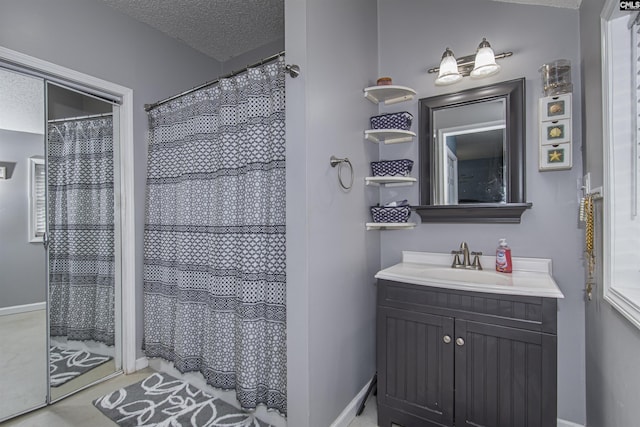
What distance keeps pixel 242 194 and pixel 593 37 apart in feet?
6.22

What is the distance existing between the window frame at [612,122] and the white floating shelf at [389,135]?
3.13 feet

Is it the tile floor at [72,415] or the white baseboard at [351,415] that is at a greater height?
the white baseboard at [351,415]

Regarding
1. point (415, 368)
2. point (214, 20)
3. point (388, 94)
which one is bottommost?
point (415, 368)

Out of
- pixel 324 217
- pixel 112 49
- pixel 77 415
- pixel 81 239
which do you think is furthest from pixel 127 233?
pixel 324 217

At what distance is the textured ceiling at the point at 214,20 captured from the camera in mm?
2264

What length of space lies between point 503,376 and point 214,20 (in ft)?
10.2

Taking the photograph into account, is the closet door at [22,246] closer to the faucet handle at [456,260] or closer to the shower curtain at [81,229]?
the shower curtain at [81,229]

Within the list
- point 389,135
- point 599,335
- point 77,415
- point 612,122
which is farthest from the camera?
point 389,135

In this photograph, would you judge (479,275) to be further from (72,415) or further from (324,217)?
(72,415)

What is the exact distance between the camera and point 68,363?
2.11 meters

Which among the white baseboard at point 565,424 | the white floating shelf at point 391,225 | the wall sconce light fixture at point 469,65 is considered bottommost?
the white baseboard at point 565,424

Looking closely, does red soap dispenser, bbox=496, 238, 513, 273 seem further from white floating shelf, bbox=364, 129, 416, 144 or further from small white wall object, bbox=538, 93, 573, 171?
white floating shelf, bbox=364, 129, 416, 144

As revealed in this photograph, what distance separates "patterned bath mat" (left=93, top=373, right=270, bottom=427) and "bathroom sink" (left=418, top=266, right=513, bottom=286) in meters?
1.31

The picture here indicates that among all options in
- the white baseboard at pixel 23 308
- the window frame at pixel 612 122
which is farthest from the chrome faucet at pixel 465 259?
the white baseboard at pixel 23 308
